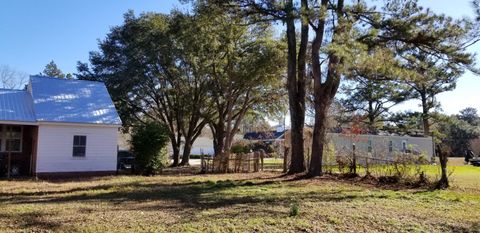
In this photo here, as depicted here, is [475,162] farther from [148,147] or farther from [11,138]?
[11,138]

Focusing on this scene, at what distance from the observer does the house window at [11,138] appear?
1972cm

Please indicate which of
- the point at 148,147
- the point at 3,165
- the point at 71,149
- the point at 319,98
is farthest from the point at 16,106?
the point at 319,98

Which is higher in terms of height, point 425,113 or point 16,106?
point 425,113

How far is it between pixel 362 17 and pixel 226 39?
1175 centimetres

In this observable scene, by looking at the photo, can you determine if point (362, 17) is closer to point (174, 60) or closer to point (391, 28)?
point (391, 28)

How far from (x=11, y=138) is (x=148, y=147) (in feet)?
20.8

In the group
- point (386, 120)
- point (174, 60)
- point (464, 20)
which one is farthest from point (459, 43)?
point (386, 120)

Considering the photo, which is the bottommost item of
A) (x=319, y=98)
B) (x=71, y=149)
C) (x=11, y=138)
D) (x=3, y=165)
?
(x=3, y=165)

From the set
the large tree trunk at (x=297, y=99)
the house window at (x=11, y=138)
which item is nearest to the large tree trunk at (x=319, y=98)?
the large tree trunk at (x=297, y=99)

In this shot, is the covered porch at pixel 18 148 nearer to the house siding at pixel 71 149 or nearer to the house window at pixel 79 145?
the house siding at pixel 71 149

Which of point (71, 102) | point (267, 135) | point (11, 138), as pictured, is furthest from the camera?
point (267, 135)

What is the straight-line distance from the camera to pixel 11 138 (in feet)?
65.5

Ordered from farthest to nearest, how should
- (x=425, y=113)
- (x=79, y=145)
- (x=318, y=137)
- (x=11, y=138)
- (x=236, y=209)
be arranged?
(x=425, y=113) → (x=11, y=138) → (x=79, y=145) → (x=318, y=137) → (x=236, y=209)

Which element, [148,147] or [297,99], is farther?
[148,147]
